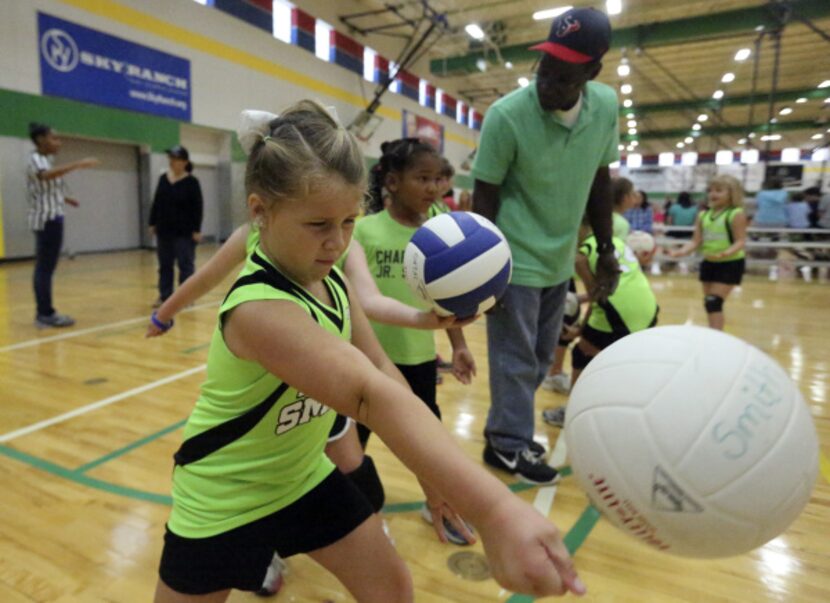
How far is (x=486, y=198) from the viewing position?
240cm

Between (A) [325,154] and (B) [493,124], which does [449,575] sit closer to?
(A) [325,154]

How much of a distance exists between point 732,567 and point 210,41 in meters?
12.3

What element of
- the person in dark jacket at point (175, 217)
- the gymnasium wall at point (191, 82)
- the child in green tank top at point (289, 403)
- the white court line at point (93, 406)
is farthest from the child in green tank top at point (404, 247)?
the gymnasium wall at point (191, 82)

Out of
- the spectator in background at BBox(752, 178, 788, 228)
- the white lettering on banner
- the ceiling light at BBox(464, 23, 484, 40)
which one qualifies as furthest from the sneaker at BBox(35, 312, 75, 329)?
the ceiling light at BBox(464, 23, 484, 40)

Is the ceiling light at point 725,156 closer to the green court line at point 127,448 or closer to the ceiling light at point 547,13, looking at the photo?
the ceiling light at point 547,13

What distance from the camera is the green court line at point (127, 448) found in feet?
8.49

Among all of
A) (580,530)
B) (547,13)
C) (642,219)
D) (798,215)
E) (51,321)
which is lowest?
(580,530)

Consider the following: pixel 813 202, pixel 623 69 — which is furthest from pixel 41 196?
pixel 623 69

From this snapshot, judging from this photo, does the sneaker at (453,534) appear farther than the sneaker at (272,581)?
Yes

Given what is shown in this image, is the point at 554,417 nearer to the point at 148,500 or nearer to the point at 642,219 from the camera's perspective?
the point at 148,500

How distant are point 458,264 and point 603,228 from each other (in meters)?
1.30

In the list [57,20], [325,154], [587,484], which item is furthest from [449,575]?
[57,20]

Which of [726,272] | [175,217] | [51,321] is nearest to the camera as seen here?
[726,272]

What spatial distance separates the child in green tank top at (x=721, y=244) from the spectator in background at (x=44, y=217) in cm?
580
